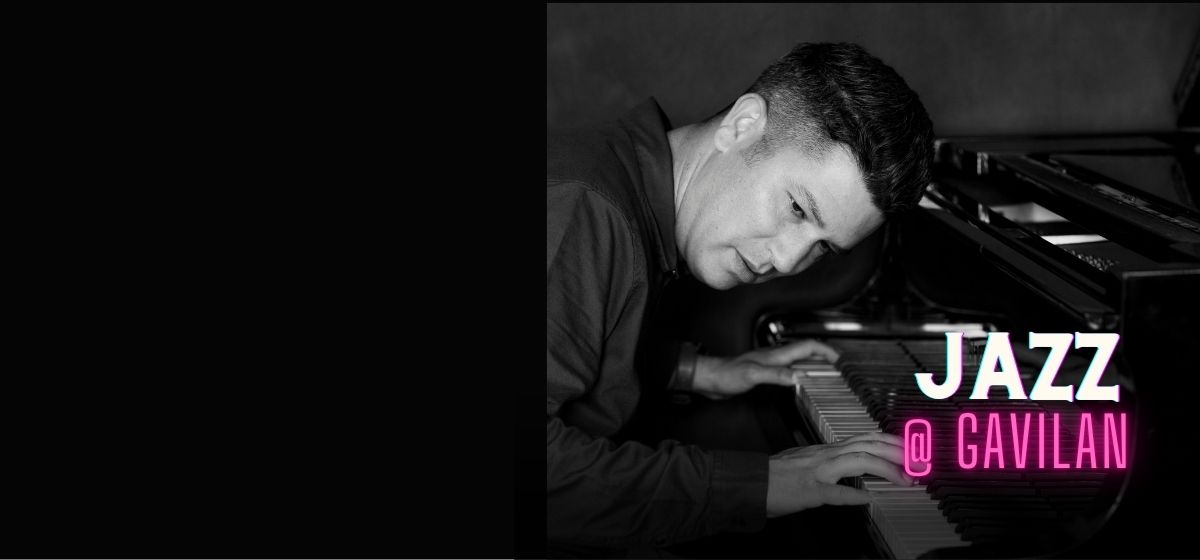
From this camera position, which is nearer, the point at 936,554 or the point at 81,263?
the point at 936,554

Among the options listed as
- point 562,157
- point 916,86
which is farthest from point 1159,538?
point 916,86

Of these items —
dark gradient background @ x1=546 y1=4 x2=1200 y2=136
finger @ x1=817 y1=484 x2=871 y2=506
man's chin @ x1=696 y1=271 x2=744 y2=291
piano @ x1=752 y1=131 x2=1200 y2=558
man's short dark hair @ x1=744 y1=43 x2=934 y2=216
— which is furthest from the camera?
dark gradient background @ x1=546 y1=4 x2=1200 y2=136

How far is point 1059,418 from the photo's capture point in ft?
4.13

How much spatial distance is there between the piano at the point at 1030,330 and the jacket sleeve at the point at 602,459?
16cm

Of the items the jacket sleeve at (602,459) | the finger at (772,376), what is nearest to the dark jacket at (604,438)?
the jacket sleeve at (602,459)

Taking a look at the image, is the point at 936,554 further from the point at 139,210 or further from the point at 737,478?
the point at 139,210

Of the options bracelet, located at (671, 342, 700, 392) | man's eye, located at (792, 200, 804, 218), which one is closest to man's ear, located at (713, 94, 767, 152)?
man's eye, located at (792, 200, 804, 218)

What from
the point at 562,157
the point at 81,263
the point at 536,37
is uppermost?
the point at 536,37

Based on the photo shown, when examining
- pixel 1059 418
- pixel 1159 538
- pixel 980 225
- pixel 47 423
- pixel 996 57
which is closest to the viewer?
pixel 1159 538

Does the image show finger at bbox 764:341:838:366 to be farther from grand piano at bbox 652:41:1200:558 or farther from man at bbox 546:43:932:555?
man at bbox 546:43:932:555

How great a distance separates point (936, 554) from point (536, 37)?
30.7 inches

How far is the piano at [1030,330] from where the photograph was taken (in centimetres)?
102

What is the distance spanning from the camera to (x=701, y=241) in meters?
1.46

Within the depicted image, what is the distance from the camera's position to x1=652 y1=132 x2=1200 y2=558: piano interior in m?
1.03
